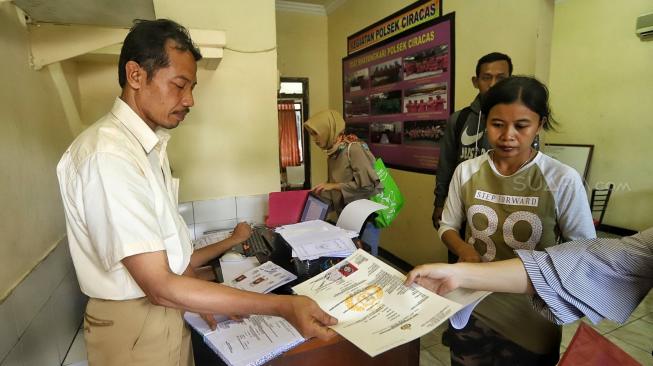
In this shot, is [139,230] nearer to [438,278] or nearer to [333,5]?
[438,278]

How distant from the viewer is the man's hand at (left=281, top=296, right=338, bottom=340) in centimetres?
70

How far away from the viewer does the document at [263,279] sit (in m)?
1.09

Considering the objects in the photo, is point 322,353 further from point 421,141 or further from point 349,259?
point 421,141

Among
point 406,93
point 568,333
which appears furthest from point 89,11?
point 568,333

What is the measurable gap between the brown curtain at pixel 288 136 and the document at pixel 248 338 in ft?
10.9

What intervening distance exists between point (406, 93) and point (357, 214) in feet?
6.35

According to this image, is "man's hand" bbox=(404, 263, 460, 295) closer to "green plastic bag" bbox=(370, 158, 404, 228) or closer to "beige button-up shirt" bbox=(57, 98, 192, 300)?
"beige button-up shirt" bbox=(57, 98, 192, 300)

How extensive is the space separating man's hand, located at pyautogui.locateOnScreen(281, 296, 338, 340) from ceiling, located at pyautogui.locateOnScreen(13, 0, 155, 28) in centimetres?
93

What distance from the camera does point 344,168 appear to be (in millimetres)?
2168

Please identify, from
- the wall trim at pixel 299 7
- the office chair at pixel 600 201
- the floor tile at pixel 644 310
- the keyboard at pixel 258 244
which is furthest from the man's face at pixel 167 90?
the office chair at pixel 600 201

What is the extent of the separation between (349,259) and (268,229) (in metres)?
0.77

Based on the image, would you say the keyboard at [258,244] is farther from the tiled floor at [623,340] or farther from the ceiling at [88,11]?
the tiled floor at [623,340]

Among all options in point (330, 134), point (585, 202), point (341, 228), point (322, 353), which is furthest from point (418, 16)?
point (322, 353)

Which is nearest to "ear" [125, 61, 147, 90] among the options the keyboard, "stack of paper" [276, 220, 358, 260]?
"stack of paper" [276, 220, 358, 260]
